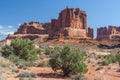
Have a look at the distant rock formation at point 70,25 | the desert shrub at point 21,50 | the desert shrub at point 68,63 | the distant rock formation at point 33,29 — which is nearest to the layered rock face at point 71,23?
the distant rock formation at point 70,25

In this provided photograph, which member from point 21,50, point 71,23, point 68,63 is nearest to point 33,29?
point 71,23

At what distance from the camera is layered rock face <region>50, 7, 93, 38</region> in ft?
336

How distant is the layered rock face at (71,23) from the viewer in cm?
10238

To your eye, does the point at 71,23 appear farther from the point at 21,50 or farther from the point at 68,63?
the point at 68,63

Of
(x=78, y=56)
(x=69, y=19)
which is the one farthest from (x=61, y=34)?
(x=78, y=56)

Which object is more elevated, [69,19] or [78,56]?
[69,19]

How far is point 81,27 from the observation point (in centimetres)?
10919

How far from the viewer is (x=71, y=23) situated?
10512cm

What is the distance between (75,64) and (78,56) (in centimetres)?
130

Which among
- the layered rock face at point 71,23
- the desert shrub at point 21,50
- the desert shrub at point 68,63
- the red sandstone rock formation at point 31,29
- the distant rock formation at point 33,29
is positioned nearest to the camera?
the desert shrub at point 68,63

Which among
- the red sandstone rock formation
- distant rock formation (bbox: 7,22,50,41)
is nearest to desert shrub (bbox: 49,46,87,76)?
distant rock formation (bbox: 7,22,50,41)

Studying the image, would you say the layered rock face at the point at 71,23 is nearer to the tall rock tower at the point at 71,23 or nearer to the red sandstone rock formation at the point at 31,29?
the tall rock tower at the point at 71,23

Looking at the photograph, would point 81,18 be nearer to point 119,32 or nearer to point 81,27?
point 81,27

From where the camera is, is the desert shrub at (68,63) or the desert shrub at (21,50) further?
the desert shrub at (21,50)
